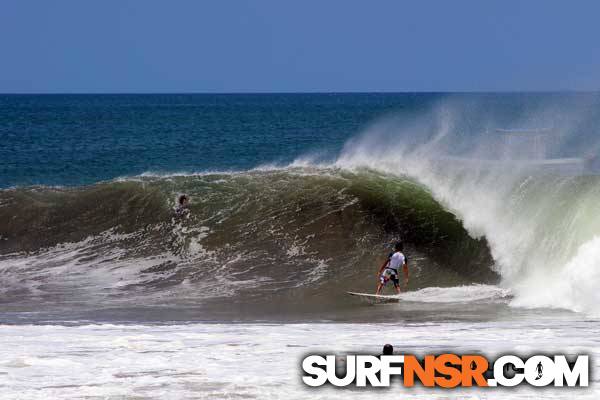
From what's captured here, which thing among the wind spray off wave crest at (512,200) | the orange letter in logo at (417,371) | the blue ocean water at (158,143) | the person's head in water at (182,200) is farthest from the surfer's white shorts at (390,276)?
the blue ocean water at (158,143)

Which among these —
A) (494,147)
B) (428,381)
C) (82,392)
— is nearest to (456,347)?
(428,381)

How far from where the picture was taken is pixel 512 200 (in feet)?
64.3

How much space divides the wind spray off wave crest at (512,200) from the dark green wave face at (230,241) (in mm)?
478

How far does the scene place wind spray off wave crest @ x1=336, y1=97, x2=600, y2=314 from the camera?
15.7m

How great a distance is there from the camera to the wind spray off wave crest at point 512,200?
15.7m

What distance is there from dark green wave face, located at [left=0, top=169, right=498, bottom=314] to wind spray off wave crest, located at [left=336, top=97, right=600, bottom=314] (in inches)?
18.8

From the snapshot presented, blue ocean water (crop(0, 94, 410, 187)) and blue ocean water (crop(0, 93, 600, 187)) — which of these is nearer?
blue ocean water (crop(0, 93, 600, 187))

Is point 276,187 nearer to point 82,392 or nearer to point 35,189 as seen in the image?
point 35,189

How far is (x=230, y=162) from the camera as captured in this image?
44.8 metres

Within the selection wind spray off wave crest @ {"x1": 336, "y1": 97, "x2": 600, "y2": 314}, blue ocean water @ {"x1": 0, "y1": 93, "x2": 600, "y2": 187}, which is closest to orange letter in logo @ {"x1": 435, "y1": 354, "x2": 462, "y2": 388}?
wind spray off wave crest @ {"x1": 336, "y1": 97, "x2": 600, "y2": 314}

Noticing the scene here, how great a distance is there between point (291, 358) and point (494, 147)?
16491 millimetres

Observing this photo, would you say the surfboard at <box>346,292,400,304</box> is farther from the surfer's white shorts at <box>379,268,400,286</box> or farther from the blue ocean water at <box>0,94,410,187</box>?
the blue ocean water at <box>0,94,410,187</box>

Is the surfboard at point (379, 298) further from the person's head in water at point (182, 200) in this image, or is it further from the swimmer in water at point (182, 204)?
the person's head in water at point (182, 200)

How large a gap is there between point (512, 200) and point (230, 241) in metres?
5.52
